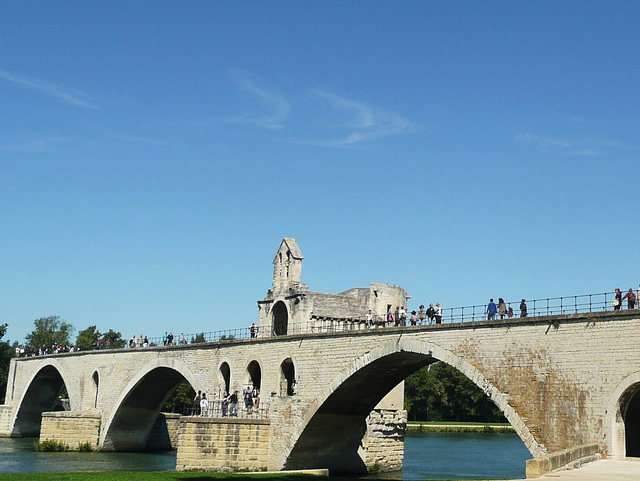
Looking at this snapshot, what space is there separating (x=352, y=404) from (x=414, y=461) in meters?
12.6

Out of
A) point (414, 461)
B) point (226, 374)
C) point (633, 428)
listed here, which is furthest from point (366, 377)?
point (414, 461)

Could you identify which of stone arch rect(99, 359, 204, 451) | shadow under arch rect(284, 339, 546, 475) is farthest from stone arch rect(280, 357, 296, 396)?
stone arch rect(99, 359, 204, 451)

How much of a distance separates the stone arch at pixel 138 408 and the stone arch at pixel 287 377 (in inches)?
536

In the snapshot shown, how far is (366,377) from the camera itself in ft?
118

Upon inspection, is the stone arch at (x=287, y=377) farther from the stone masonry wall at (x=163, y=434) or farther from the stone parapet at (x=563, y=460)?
the stone masonry wall at (x=163, y=434)

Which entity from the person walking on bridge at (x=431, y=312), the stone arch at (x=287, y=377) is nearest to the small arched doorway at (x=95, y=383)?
the stone arch at (x=287, y=377)

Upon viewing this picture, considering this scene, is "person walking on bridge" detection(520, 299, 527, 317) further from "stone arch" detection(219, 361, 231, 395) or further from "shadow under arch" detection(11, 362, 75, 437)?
"shadow under arch" detection(11, 362, 75, 437)

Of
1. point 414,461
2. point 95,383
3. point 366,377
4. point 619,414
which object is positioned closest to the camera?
point 619,414

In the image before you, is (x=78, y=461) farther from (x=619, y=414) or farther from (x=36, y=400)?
(x=619, y=414)

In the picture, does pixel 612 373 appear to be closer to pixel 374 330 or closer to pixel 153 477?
pixel 374 330

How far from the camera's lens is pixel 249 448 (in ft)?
120

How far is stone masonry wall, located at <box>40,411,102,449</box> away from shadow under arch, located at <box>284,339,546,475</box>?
68.7 feet

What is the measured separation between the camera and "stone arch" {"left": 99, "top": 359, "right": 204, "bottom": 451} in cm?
5244

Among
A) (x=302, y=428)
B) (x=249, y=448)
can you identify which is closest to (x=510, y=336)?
(x=302, y=428)
